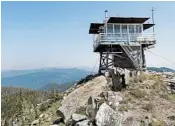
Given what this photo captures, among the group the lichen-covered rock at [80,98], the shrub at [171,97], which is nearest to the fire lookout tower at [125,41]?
the lichen-covered rock at [80,98]

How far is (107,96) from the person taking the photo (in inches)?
1054

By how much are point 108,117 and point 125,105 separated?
3856 mm

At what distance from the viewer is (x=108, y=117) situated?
22.6 metres

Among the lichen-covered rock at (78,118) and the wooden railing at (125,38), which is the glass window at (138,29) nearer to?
the wooden railing at (125,38)

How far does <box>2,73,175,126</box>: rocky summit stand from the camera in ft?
75.3

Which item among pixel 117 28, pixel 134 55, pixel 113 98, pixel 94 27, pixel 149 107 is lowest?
pixel 149 107

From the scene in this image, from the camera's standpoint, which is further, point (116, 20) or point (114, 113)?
point (116, 20)

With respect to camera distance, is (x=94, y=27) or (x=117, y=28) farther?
(x=94, y=27)

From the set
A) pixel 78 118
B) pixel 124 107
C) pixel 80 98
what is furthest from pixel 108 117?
pixel 80 98

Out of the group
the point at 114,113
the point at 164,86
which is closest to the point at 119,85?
the point at 164,86

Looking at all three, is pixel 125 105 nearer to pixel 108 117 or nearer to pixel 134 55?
pixel 108 117

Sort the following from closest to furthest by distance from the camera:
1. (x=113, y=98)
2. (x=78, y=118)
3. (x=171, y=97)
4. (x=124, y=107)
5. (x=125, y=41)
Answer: (x=78, y=118), (x=124, y=107), (x=113, y=98), (x=171, y=97), (x=125, y=41)

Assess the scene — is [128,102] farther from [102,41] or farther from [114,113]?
[102,41]

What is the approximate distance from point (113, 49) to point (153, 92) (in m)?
16.2
